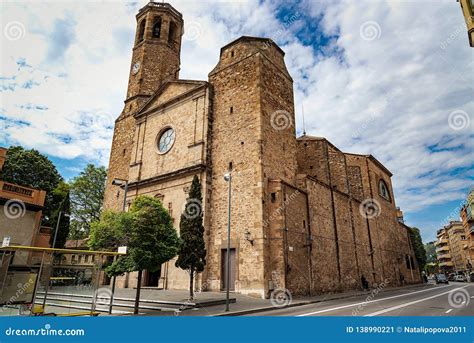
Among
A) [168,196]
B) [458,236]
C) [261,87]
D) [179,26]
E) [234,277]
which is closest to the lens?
[234,277]

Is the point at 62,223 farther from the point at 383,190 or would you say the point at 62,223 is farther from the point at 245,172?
the point at 383,190

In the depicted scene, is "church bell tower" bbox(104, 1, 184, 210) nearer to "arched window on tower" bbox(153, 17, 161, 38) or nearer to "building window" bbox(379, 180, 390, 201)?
"arched window on tower" bbox(153, 17, 161, 38)

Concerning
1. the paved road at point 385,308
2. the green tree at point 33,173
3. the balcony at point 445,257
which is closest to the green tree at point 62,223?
the green tree at point 33,173

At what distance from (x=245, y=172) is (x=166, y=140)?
8445 millimetres

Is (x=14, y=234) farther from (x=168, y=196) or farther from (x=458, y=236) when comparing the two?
(x=458, y=236)

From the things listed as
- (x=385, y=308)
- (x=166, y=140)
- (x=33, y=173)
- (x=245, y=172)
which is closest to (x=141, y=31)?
(x=166, y=140)

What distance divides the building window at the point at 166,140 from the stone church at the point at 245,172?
0.10 meters

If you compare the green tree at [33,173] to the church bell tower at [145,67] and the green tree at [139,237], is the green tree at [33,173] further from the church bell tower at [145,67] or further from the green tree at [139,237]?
the green tree at [139,237]

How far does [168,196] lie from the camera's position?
806 inches

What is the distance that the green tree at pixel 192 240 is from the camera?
13.3 meters

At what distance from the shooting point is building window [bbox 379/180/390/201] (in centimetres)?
3377

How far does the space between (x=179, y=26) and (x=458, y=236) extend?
7494 centimetres

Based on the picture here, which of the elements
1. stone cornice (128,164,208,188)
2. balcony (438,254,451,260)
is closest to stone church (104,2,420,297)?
stone cornice (128,164,208,188)

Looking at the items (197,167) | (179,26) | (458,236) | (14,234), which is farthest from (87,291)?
(458,236)
